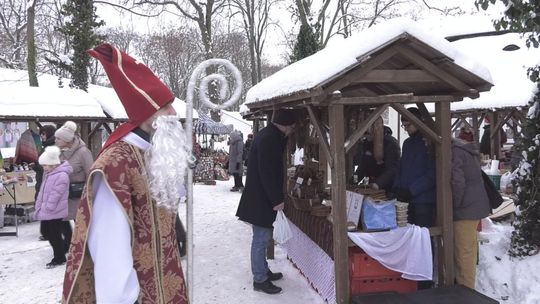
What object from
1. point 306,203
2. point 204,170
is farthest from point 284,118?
point 204,170

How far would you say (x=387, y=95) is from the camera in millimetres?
4258

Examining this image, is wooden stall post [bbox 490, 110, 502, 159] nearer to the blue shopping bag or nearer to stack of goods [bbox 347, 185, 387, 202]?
stack of goods [bbox 347, 185, 387, 202]

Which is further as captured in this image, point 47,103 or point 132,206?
point 47,103

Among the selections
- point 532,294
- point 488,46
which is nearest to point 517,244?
point 532,294

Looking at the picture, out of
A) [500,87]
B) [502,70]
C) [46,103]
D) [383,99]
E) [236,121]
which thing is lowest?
[383,99]

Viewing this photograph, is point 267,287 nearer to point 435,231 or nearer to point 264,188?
point 264,188

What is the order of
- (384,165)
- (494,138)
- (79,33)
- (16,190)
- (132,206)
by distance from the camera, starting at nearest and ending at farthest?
(132,206)
(384,165)
(16,190)
(494,138)
(79,33)

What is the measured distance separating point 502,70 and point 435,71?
1002 cm

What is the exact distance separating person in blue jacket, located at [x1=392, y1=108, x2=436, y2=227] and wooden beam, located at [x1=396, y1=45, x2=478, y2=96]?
0.57 metres

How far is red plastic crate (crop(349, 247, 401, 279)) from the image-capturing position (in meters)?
4.35

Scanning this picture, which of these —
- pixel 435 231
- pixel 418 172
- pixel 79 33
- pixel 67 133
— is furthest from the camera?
pixel 79 33

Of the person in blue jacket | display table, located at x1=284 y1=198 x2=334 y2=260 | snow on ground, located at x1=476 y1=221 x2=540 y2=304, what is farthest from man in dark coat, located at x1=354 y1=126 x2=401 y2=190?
snow on ground, located at x1=476 y1=221 x2=540 y2=304

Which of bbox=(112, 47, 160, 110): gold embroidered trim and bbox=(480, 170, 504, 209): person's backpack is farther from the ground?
bbox=(112, 47, 160, 110): gold embroidered trim

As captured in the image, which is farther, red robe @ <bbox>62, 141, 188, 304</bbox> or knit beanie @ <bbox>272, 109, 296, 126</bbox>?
knit beanie @ <bbox>272, 109, 296, 126</bbox>
